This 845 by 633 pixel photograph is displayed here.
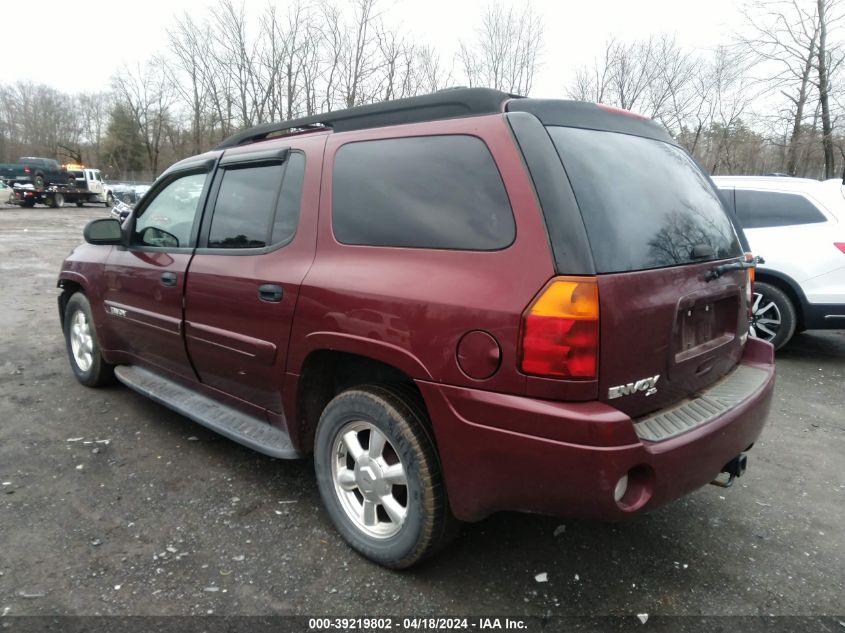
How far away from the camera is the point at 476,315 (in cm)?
192

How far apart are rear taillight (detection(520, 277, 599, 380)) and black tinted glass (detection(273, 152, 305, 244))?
1356mm

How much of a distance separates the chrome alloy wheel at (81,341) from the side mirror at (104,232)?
2.69 ft

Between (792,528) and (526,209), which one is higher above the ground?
(526,209)

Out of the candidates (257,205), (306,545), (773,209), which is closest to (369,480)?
(306,545)

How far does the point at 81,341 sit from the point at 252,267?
2.62 metres

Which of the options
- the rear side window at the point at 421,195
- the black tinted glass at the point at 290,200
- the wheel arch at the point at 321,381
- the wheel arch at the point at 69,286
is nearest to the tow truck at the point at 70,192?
the wheel arch at the point at 69,286

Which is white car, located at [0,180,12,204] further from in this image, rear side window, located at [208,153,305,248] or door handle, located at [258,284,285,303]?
door handle, located at [258,284,285,303]

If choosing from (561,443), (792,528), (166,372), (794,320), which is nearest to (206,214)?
(166,372)

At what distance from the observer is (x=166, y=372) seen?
3.65m

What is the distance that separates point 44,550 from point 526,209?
252 centimetres

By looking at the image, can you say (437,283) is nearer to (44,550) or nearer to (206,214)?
(206,214)

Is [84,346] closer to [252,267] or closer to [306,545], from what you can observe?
[252,267]

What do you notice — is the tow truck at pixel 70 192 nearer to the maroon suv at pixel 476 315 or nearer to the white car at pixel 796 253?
the white car at pixel 796 253

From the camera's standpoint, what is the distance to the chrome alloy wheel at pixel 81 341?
4395 millimetres
